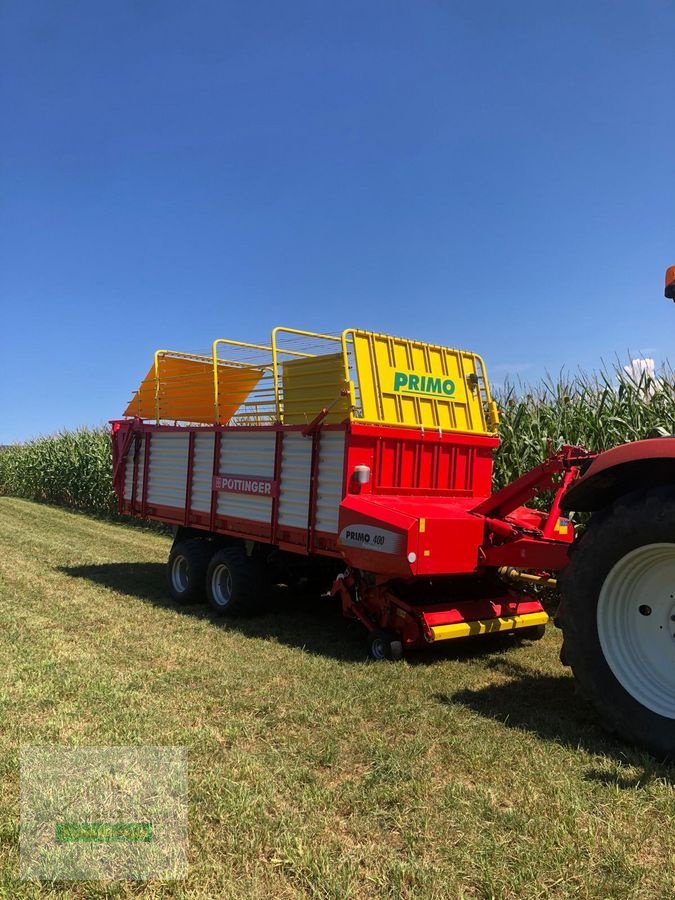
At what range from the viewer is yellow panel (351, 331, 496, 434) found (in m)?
5.88

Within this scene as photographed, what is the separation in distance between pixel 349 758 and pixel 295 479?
3082 millimetres

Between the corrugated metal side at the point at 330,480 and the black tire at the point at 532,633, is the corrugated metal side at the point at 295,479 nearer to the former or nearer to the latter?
the corrugated metal side at the point at 330,480

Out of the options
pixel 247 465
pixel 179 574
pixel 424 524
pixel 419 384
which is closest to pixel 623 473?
pixel 424 524

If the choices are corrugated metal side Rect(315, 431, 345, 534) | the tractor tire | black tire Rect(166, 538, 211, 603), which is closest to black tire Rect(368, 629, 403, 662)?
corrugated metal side Rect(315, 431, 345, 534)

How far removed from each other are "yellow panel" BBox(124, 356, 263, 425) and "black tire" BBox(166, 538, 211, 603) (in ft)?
4.74

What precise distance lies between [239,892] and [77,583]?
6.35 m

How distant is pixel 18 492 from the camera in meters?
26.1

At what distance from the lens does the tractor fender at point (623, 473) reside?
10.9ft

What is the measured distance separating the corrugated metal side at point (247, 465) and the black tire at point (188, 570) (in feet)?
1.93

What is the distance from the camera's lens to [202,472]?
24.7ft

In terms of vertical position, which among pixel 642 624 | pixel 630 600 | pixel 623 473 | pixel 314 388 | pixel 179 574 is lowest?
pixel 179 574

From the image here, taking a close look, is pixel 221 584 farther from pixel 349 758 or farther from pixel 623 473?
pixel 623 473

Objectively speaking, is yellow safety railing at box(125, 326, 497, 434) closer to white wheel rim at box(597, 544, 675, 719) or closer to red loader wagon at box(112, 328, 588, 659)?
red loader wagon at box(112, 328, 588, 659)

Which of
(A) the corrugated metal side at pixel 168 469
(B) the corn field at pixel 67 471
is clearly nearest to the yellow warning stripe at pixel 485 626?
(A) the corrugated metal side at pixel 168 469
